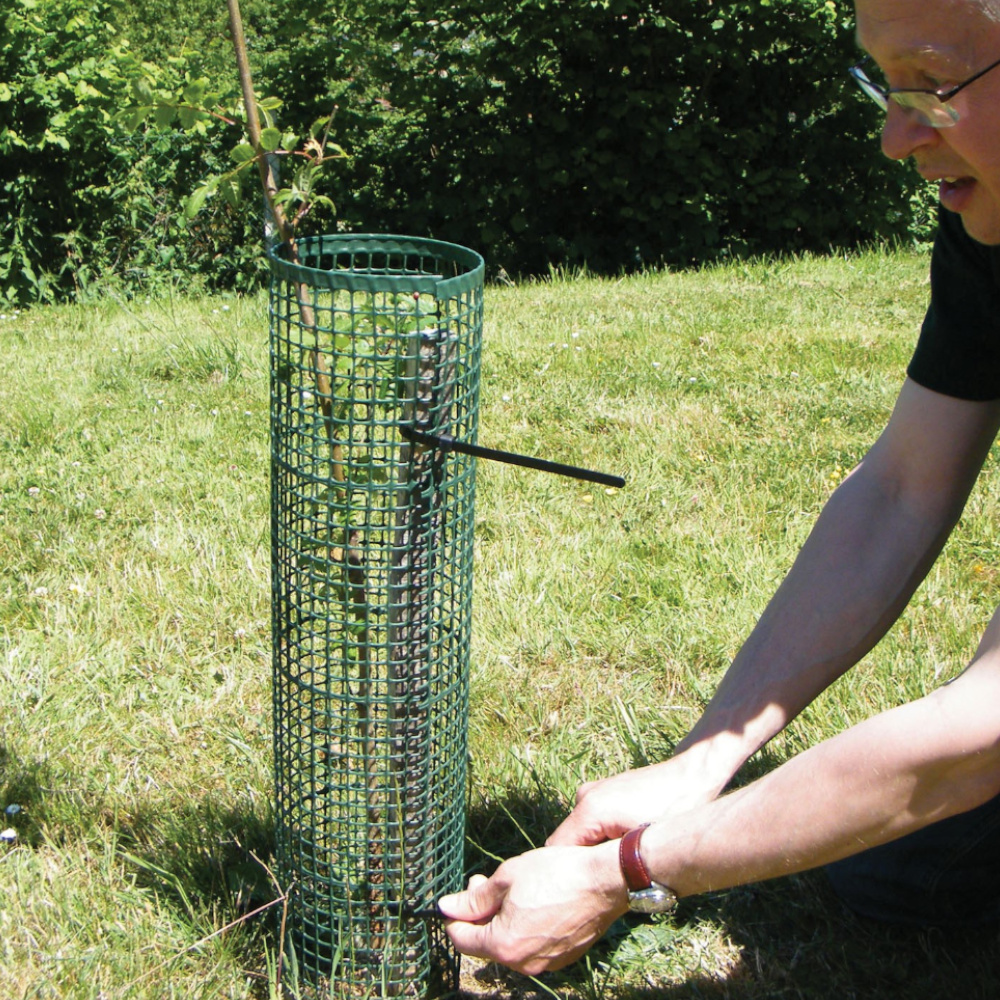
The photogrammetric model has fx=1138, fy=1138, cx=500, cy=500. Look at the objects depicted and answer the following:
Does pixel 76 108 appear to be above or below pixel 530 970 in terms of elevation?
above

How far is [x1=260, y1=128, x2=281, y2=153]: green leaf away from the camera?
151 cm

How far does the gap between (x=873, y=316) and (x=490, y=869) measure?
13.6 feet

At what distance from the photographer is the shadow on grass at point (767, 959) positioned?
1.94m

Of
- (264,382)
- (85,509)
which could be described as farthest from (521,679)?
(264,382)

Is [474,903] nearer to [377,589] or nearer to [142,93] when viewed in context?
[377,589]

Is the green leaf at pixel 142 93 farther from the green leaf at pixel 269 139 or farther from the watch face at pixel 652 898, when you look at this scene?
the watch face at pixel 652 898

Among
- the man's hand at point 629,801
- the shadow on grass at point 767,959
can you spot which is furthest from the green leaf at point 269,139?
the shadow on grass at point 767,959

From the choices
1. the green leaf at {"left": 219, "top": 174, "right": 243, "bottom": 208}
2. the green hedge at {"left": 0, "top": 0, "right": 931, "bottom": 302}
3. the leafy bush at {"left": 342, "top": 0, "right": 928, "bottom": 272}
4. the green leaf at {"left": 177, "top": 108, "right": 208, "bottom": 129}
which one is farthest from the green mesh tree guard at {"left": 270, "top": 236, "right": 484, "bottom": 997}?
the leafy bush at {"left": 342, "top": 0, "right": 928, "bottom": 272}

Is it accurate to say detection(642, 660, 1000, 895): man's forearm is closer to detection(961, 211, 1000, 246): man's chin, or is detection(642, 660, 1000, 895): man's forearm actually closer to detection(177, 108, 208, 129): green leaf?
detection(961, 211, 1000, 246): man's chin

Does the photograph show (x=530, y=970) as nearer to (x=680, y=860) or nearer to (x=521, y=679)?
(x=680, y=860)

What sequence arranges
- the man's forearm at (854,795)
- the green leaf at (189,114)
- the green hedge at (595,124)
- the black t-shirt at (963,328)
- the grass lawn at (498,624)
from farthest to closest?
1. the green hedge at (595,124)
2. the grass lawn at (498,624)
3. the black t-shirt at (963,328)
4. the green leaf at (189,114)
5. the man's forearm at (854,795)

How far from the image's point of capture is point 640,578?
3.07 metres

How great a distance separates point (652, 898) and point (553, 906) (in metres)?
0.14

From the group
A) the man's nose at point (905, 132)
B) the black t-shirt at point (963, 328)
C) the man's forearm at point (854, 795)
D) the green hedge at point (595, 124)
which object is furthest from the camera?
the green hedge at point (595, 124)
